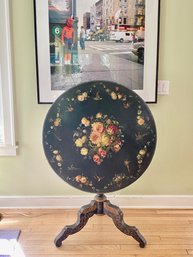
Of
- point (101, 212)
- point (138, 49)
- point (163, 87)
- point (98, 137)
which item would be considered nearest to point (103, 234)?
point (101, 212)

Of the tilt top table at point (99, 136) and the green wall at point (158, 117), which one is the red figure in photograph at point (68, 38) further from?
the tilt top table at point (99, 136)

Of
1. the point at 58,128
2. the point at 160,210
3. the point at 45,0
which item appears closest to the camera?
the point at 58,128

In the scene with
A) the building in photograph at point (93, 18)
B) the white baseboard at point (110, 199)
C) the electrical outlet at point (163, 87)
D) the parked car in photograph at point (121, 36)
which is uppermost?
the building in photograph at point (93, 18)

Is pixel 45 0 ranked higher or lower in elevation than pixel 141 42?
higher

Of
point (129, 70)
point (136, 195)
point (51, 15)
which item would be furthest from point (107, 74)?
point (136, 195)

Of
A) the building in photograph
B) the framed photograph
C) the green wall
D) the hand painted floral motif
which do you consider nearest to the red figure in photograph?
the framed photograph

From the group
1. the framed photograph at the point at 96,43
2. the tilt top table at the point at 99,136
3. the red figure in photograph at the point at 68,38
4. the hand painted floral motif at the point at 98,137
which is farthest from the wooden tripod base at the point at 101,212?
the red figure in photograph at the point at 68,38

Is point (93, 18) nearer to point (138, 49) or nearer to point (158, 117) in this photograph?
point (138, 49)

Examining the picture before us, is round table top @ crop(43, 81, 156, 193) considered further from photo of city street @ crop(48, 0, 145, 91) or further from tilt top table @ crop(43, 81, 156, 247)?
photo of city street @ crop(48, 0, 145, 91)

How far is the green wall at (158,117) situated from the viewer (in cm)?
228

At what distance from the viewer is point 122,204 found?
101 inches

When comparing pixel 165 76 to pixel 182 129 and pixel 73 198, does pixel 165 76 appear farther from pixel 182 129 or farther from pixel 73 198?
pixel 73 198

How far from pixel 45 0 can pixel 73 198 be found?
160 cm

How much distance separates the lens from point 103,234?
85.7 inches
